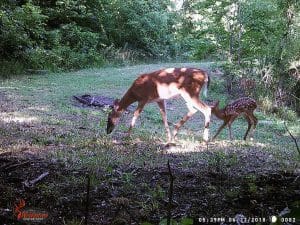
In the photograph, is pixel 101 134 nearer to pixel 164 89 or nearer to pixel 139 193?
pixel 164 89

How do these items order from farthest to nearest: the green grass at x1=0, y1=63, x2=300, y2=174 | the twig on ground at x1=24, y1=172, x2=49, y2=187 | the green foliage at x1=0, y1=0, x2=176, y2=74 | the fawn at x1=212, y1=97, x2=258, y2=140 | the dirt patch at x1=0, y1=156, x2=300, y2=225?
1. the green foliage at x1=0, y1=0, x2=176, y2=74
2. the fawn at x1=212, y1=97, x2=258, y2=140
3. the green grass at x1=0, y1=63, x2=300, y2=174
4. the twig on ground at x1=24, y1=172, x2=49, y2=187
5. the dirt patch at x1=0, y1=156, x2=300, y2=225

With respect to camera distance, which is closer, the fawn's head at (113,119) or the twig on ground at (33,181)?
the twig on ground at (33,181)

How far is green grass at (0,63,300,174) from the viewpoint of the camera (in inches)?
241

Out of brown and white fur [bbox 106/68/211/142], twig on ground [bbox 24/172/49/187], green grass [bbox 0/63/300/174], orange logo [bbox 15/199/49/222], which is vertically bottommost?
green grass [bbox 0/63/300/174]

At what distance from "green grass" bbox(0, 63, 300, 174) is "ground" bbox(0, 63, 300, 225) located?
0.02 metres

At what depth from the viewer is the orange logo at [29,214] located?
345cm

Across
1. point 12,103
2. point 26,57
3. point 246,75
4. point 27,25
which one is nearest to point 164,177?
point 12,103

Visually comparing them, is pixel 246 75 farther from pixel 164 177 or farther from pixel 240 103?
pixel 164 177

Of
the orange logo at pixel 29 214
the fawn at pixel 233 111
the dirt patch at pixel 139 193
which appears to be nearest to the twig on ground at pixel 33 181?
the dirt patch at pixel 139 193

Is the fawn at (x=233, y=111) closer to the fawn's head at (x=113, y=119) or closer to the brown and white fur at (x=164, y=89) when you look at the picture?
the brown and white fur at (x=164, y=89)

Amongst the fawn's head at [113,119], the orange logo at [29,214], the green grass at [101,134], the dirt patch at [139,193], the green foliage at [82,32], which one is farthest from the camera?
the green foliage at [82,32]

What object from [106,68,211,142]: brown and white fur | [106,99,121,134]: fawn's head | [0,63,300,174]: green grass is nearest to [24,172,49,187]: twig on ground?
[0,63,300,174]: green grass

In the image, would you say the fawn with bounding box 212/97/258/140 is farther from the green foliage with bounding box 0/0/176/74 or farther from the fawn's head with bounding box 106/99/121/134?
the green foliage with bounding box 0/0/176/74

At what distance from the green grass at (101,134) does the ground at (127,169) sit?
0.02 meters
